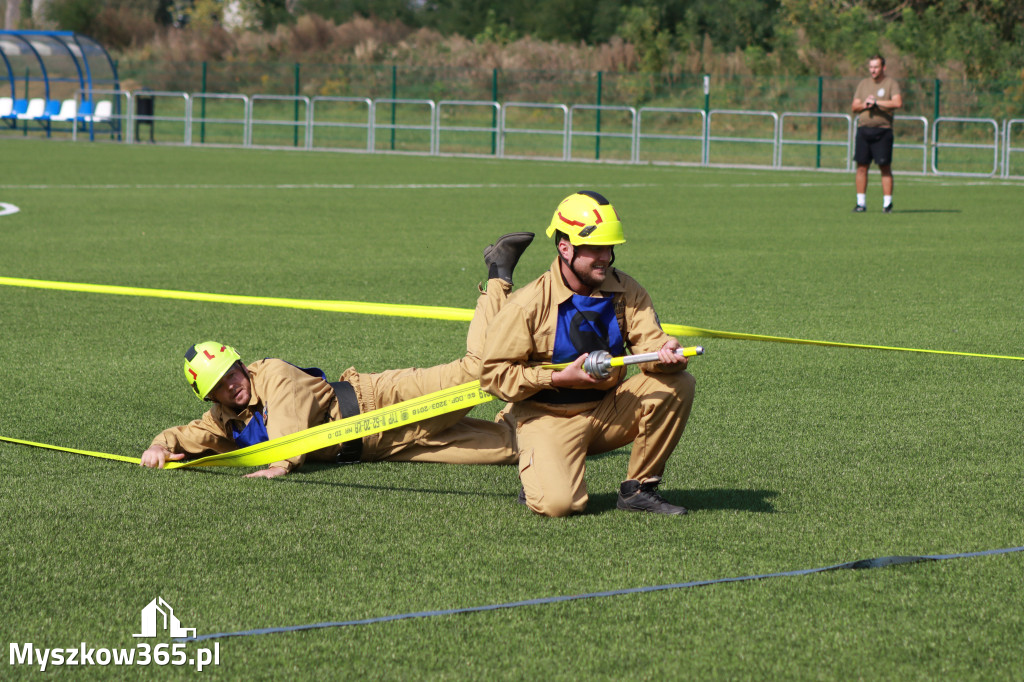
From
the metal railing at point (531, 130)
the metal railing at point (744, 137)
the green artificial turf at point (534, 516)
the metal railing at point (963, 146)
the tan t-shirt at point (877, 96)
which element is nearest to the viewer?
the green artificial turf at point (534, 516)

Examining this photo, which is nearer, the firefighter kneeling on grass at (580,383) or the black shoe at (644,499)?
the firefighter kneeling on grass at (580,383)

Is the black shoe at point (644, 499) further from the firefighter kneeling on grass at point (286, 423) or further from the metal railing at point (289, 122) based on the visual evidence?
the metal railing at point (289, 122)

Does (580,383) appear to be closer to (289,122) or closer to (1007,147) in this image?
(1007,147)

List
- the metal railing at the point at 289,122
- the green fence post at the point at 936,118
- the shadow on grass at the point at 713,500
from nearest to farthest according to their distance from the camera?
the shadow on grass at the point at 713,500 < the green fence post at the point at 936,118 < the metal railing at the point at 289,122

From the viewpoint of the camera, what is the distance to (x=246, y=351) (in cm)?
826

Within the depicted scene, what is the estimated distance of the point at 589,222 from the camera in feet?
→ 15.8

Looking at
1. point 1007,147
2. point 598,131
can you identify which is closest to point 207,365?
point 1007,147

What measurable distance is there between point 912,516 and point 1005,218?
48.3 ft

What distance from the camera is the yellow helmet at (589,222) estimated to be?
481 centimetres

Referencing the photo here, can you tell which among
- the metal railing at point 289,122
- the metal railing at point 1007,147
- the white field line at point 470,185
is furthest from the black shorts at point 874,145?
the metal railing at point 289,122

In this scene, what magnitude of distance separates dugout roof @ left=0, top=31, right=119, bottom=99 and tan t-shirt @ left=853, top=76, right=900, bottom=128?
24.7 meters

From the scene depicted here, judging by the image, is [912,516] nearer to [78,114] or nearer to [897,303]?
[897,303]

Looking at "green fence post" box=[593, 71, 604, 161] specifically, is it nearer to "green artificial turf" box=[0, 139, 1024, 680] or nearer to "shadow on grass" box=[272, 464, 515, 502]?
"green artificial turf" box=[0, 139, 1024, 680]

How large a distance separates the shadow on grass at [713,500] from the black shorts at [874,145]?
1364 cm
